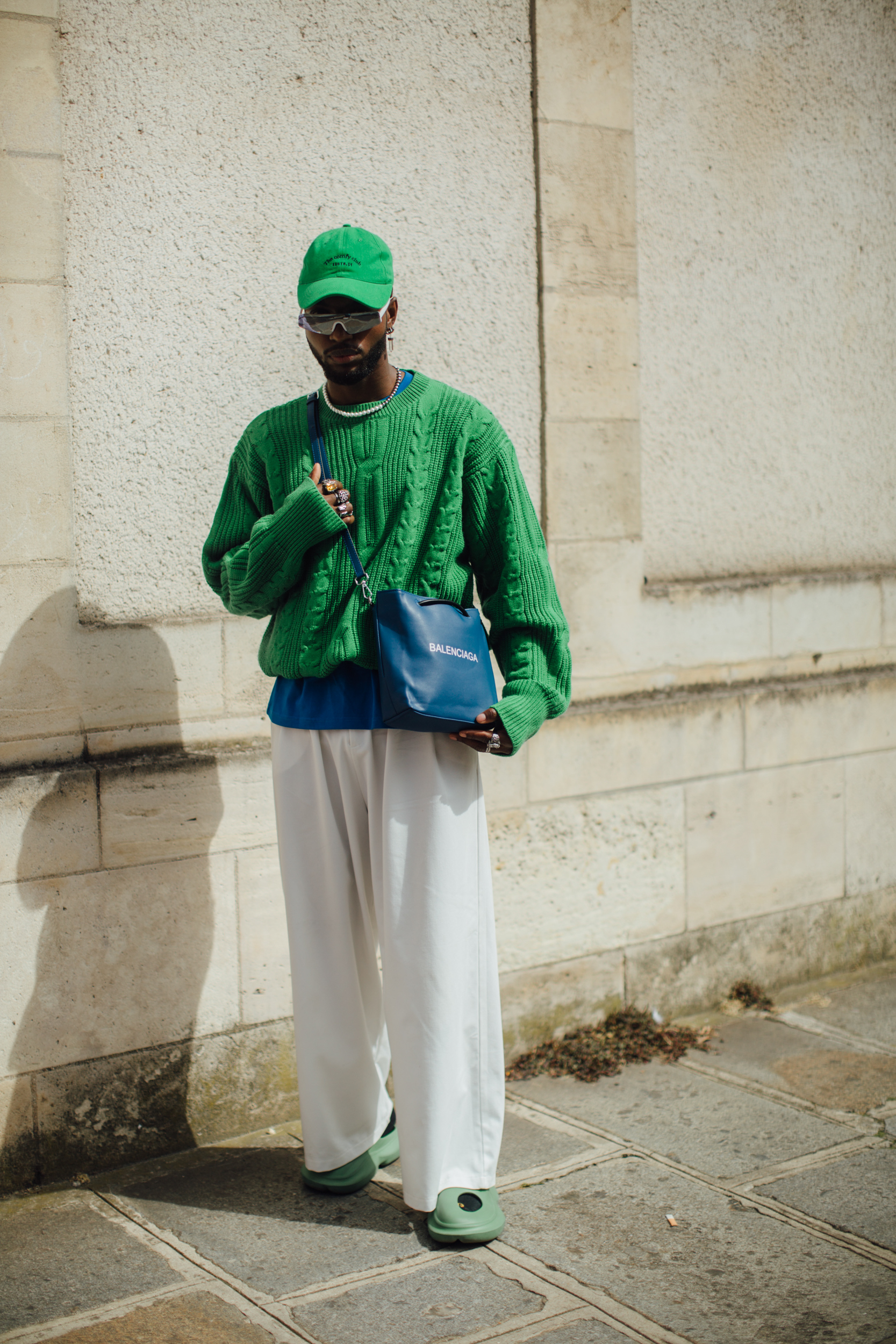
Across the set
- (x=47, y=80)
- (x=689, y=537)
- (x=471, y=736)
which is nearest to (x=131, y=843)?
(x=471, y=736)

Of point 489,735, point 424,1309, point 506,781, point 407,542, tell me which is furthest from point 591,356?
point 424,1309

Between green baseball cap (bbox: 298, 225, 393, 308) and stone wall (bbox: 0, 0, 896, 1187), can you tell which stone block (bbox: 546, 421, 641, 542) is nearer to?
stone wall (bbox: 0, 0, 896, 1187)

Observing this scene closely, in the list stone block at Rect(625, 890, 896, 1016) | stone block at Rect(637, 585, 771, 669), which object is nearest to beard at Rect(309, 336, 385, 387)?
stone block at Rect(637, 585, 771, 669)

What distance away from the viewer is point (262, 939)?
353cm

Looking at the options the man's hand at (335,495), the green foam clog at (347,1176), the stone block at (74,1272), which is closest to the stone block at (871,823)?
the green foam clog at (347,1176)

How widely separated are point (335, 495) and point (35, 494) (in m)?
0.94

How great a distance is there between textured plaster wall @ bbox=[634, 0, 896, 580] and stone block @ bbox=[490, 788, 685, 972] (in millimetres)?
862

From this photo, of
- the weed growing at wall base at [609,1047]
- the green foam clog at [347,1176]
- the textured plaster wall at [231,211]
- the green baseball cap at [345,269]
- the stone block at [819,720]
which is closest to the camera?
the green baseball cap at [345,269]

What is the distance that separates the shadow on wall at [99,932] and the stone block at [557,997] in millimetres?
1026

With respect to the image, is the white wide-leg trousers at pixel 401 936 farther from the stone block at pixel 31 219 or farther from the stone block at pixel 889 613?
the stone block at pixel 889 613

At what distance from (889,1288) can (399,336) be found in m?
2.74

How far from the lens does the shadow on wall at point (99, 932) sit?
316cm

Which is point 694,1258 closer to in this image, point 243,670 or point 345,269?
point 243,670

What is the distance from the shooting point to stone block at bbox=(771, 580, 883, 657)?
459cm
